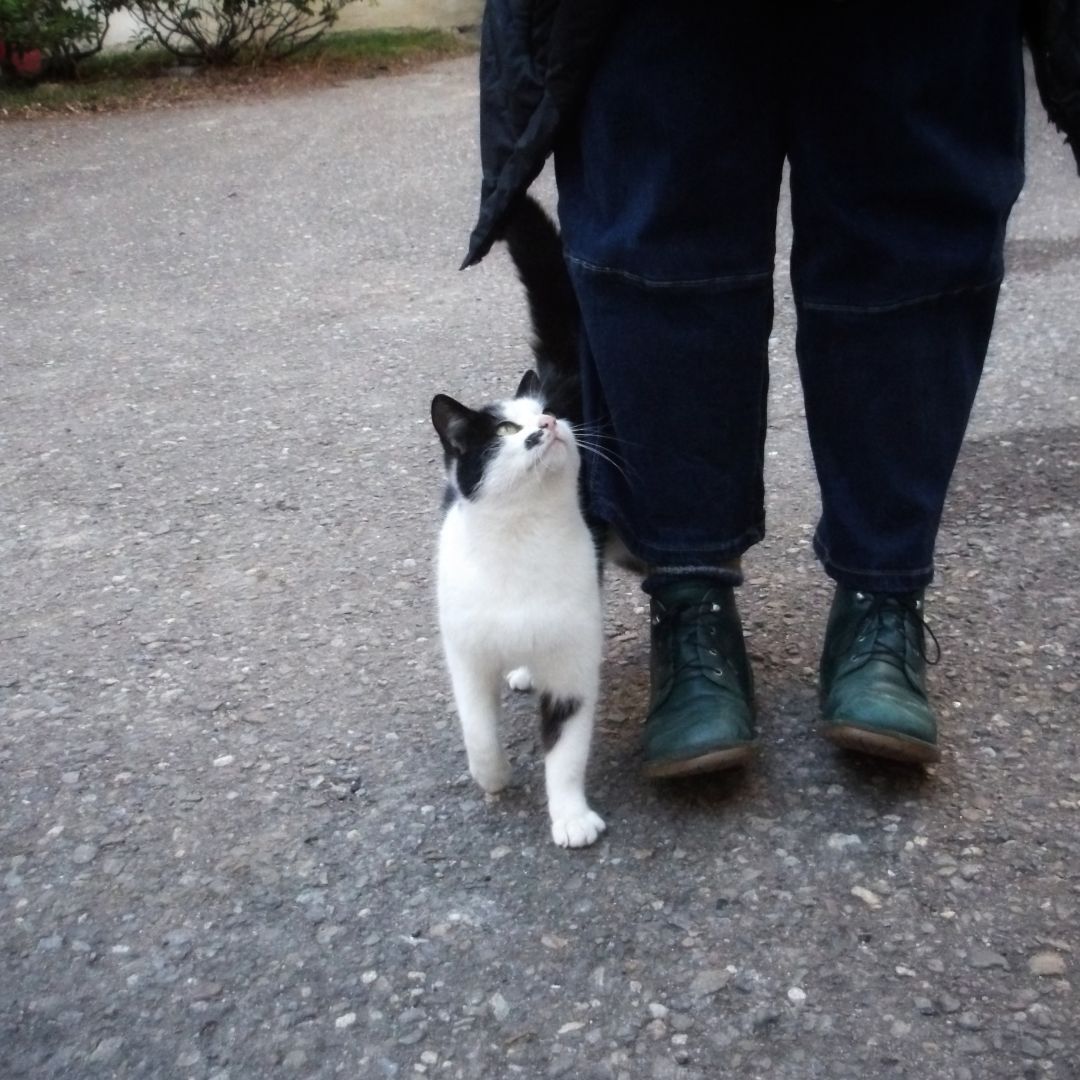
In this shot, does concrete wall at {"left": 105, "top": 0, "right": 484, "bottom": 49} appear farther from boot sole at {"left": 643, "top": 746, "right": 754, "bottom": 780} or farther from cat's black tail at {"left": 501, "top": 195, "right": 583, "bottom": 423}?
boot sole at {"left": 643, "top": 746, "right": 754, "bottom": 780}

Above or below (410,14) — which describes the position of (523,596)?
above

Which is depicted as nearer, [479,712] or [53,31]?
[479,712]

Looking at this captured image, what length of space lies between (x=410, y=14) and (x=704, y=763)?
9566 mm

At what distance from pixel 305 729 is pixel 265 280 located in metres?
2.87

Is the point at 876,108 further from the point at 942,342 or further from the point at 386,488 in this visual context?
the point at 386,488

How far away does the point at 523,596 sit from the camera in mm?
1745

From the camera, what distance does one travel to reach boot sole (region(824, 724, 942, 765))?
5.66ft

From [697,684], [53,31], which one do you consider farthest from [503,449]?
[53,31]

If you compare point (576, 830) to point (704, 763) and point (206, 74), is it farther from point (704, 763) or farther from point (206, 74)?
point (206, 74)

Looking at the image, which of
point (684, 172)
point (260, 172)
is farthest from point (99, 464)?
point (260, 172)

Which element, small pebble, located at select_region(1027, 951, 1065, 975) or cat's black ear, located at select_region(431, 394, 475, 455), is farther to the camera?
cat's black ear, located at select_region(431, 394, 475, 455)

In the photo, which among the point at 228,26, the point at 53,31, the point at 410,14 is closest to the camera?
the point at 53,31

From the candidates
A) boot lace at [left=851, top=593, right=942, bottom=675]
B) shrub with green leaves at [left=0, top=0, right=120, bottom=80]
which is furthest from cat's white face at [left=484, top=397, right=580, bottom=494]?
shrub with green leaves at [left=0, top=0, right=120, bottom=80]

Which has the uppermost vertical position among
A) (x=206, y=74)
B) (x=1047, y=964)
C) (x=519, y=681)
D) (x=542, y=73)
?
(x=542, y=73)
